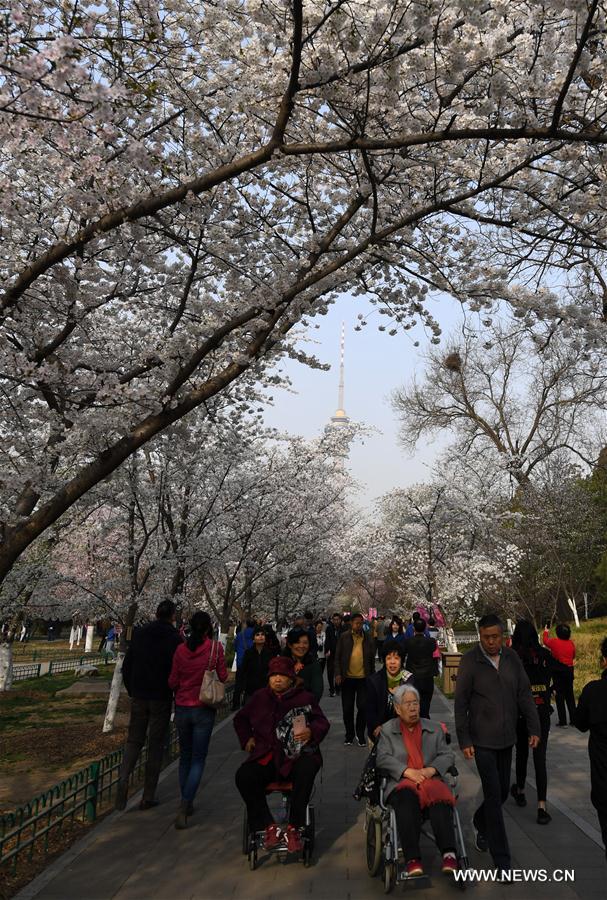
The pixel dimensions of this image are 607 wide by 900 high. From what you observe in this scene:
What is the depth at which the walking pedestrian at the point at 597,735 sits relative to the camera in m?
4.70

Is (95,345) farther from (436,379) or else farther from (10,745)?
(436,379)

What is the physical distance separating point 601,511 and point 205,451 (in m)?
18.9

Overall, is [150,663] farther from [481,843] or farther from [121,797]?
[481,843]

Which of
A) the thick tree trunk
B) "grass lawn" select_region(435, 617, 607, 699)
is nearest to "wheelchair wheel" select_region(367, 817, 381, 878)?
the thick tree trunk

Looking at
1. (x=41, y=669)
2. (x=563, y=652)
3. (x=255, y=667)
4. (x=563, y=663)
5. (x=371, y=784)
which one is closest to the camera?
(x=371, y=784)

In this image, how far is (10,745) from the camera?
1157cm

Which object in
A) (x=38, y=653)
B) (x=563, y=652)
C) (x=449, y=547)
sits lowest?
(x=563, y=652)

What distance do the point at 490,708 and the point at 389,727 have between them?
2.44ft

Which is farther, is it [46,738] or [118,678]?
[118,678]

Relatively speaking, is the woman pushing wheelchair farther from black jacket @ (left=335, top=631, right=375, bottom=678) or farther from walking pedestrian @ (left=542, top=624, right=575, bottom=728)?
walking pedestrian @ (left=542, top=624, right=575, bottom=728)

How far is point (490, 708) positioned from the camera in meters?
5.54

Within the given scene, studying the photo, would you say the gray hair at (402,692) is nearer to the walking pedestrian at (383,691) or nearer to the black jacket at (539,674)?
the walking pedestrian at (383,691)

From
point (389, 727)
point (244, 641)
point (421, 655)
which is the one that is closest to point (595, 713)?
point (389, 727)

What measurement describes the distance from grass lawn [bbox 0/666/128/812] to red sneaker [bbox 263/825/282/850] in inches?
145
